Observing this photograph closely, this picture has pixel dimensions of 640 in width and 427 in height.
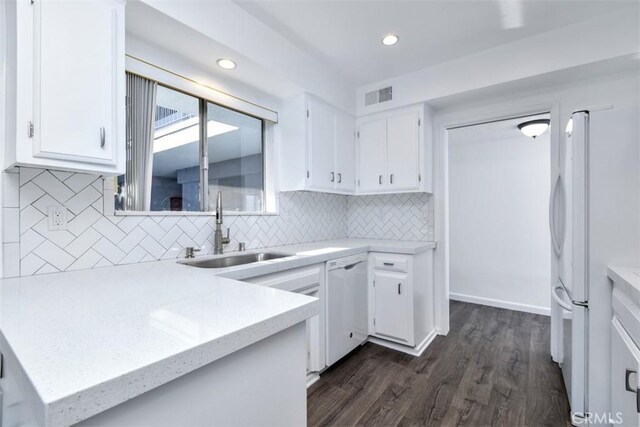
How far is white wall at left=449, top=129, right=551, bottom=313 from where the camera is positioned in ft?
11.6

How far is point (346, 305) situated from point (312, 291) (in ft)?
1.55

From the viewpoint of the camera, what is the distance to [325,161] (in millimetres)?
2820

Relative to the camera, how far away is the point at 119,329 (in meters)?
0.73

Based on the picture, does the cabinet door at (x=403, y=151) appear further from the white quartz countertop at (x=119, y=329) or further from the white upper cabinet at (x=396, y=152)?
the white quartz countertop at (x=119, y=329)

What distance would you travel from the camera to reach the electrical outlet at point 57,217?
148cm

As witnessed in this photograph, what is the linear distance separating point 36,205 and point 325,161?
2.04m

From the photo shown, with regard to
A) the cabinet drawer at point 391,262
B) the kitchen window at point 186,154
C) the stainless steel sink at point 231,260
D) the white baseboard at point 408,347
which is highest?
the kitchen window at point 186,154

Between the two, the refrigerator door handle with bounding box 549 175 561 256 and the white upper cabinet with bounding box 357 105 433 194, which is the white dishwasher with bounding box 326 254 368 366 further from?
the refrigerator door handle with bounding box 549 175 561 256

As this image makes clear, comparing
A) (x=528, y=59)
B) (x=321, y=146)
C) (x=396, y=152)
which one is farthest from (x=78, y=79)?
(x=528, y=59)

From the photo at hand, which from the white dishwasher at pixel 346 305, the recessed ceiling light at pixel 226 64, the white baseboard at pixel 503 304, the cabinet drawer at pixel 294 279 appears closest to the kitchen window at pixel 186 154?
the recessed ceiling light at pixel 226 64

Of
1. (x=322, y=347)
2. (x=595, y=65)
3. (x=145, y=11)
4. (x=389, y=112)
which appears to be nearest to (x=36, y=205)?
(x=145, y=11)

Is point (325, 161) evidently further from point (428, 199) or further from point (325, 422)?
point (325, 422)

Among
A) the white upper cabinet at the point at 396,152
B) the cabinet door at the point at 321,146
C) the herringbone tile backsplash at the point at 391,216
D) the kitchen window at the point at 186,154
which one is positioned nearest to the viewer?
the kitchen window at the point at 186,154

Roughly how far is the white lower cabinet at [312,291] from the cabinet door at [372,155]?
1.28 m
